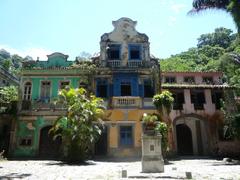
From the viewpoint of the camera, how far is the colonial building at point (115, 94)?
23.5 meters

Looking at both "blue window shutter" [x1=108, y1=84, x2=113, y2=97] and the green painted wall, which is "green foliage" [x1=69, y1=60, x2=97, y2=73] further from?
the green painted wall

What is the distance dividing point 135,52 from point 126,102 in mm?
5029

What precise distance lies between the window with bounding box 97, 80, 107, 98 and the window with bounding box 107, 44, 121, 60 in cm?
251

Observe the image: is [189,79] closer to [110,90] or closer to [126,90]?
[126,90]

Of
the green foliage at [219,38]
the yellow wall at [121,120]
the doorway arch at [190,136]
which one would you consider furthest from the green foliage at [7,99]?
the green foliage at [219,38]

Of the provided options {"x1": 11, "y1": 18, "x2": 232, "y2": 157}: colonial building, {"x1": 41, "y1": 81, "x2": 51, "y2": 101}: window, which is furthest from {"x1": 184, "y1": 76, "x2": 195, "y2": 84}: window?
{"x1": 41, "y1": 81, "x2": 51, "y2": 101}: window

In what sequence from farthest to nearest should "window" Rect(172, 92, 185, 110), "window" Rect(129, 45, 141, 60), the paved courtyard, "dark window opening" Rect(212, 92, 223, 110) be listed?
"dark window opening" Rect(212, 92, 223, 110) < "window" Rect(172, 92, 185, 110) < "window" Rect(129, 45, 141, 60) < the paved courtyard

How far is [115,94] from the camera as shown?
24250 millimetres

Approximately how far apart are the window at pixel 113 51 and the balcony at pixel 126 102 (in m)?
4.15

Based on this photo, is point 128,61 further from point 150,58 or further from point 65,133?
point 65,133

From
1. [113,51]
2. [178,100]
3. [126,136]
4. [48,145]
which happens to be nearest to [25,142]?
[48,145]

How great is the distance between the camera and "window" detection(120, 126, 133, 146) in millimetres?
23219

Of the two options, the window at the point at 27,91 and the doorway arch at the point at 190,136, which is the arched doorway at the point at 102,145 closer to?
the window at the point at 27,91

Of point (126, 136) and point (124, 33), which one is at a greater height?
point (124, 33)
